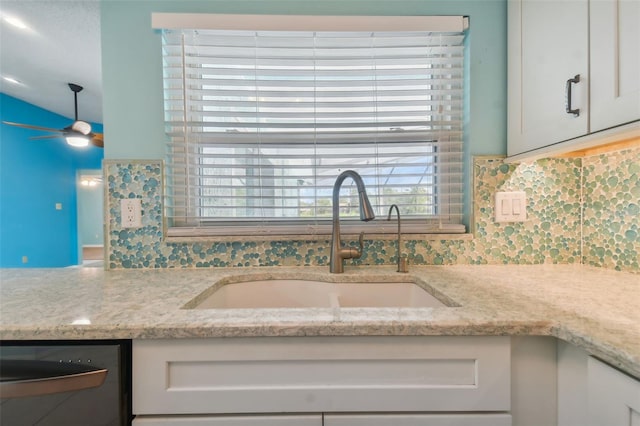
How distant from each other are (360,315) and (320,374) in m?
0.16

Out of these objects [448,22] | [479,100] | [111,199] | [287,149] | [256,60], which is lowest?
[111,199]

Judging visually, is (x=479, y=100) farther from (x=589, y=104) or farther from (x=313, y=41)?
(x=313, y=41)

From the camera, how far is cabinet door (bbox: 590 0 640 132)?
2.18ft

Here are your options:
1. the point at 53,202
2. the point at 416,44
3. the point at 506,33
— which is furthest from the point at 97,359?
the point at 53,202

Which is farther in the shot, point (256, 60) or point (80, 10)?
point (80, 10)

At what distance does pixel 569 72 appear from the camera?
0.82m

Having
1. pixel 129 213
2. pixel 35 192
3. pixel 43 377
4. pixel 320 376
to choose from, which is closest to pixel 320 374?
pixel 320 376

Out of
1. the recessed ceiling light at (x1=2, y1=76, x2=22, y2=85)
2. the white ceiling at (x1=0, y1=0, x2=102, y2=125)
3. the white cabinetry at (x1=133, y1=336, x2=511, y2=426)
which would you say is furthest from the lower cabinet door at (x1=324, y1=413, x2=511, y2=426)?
the recessed ceiling light at (x1=2, y1=76, x2=22, y2=85)

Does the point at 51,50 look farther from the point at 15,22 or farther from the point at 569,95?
the point at 569,95

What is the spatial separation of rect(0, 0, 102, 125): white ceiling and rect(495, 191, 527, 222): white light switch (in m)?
2.32

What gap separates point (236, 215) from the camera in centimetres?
123

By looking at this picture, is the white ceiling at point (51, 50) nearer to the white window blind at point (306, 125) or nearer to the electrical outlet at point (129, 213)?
the white window blind at point (306, 125)

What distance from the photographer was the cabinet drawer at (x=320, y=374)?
2.05ft

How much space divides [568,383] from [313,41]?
1.36 m
